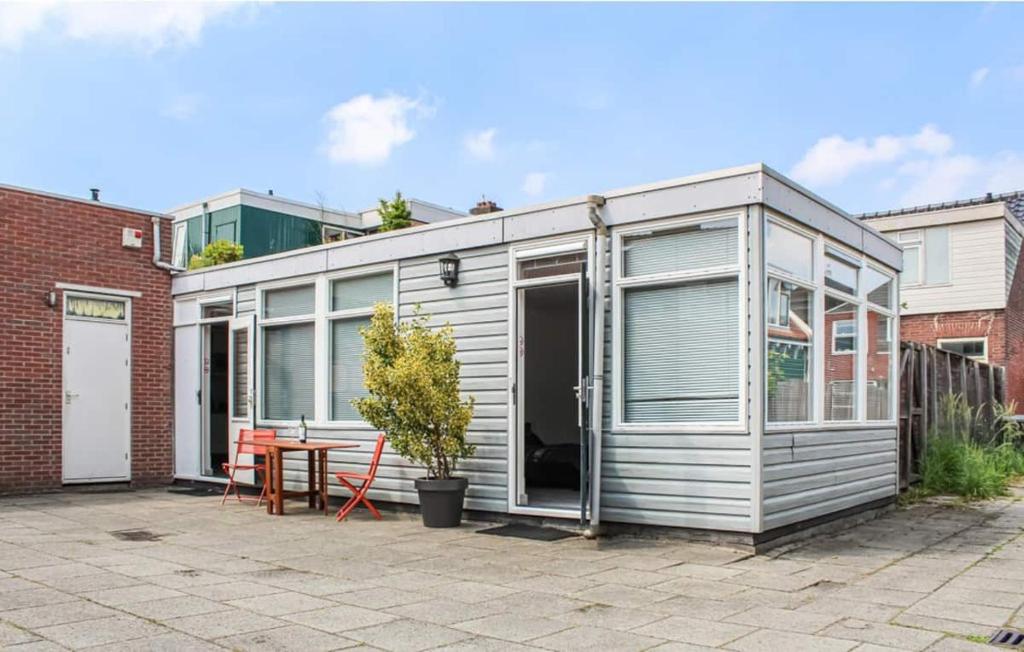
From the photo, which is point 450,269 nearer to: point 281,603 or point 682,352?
point 682,352

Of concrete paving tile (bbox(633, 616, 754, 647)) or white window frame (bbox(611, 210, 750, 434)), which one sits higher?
white window frame (bbox(611, 210, 750, 434))

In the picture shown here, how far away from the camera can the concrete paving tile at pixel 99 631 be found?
3.92 meters

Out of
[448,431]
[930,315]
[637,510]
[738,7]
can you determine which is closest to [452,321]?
[448,431]

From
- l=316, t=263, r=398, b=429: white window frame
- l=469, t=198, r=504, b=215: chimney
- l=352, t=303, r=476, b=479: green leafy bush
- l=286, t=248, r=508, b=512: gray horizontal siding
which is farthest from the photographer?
l=316, t=263, r=398, b=429: white window frame

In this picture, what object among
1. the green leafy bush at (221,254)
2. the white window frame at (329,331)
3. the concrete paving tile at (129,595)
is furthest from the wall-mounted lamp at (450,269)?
the green leafy bush at (221,254)

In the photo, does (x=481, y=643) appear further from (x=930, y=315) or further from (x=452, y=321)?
(x=930, y=315)

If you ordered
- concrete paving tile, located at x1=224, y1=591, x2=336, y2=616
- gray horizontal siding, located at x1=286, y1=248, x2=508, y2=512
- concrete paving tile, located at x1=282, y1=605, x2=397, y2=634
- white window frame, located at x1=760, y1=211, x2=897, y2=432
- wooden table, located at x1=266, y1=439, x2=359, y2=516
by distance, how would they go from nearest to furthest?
concrete paving tile, located at x1=282, y1=605, x2=397, y2=634 → concrete paving tile, located at x1=224, y1=591, x2=336, y2=616 → white window frame, located at x1=760, y1=211, x2=897, y2=432 → gray horizontal siding, located at x1=286, y1=248, x2=508, y2=512 → wooden table, located at x1=266, y1=439, x2=359, y2=516

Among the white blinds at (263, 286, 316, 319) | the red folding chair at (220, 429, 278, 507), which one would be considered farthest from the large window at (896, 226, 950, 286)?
the red folding chair at (220, 429, 278, 507)

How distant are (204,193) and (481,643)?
18.5m

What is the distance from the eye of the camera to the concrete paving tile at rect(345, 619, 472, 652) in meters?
3.93

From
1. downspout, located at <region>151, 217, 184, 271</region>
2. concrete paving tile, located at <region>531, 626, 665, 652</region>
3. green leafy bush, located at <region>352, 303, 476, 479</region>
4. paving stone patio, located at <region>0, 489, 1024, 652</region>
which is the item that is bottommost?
paving stone patio, located at <region>0, 489, 1024, 652</region>

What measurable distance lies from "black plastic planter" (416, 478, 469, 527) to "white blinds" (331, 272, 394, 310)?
2.04 m

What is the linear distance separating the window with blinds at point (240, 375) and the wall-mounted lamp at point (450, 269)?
3.22m

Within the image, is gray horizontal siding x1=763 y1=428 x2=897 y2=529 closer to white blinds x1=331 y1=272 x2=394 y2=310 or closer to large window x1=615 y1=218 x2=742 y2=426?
large window x1=615 y1=218 x2=742 y2=426
